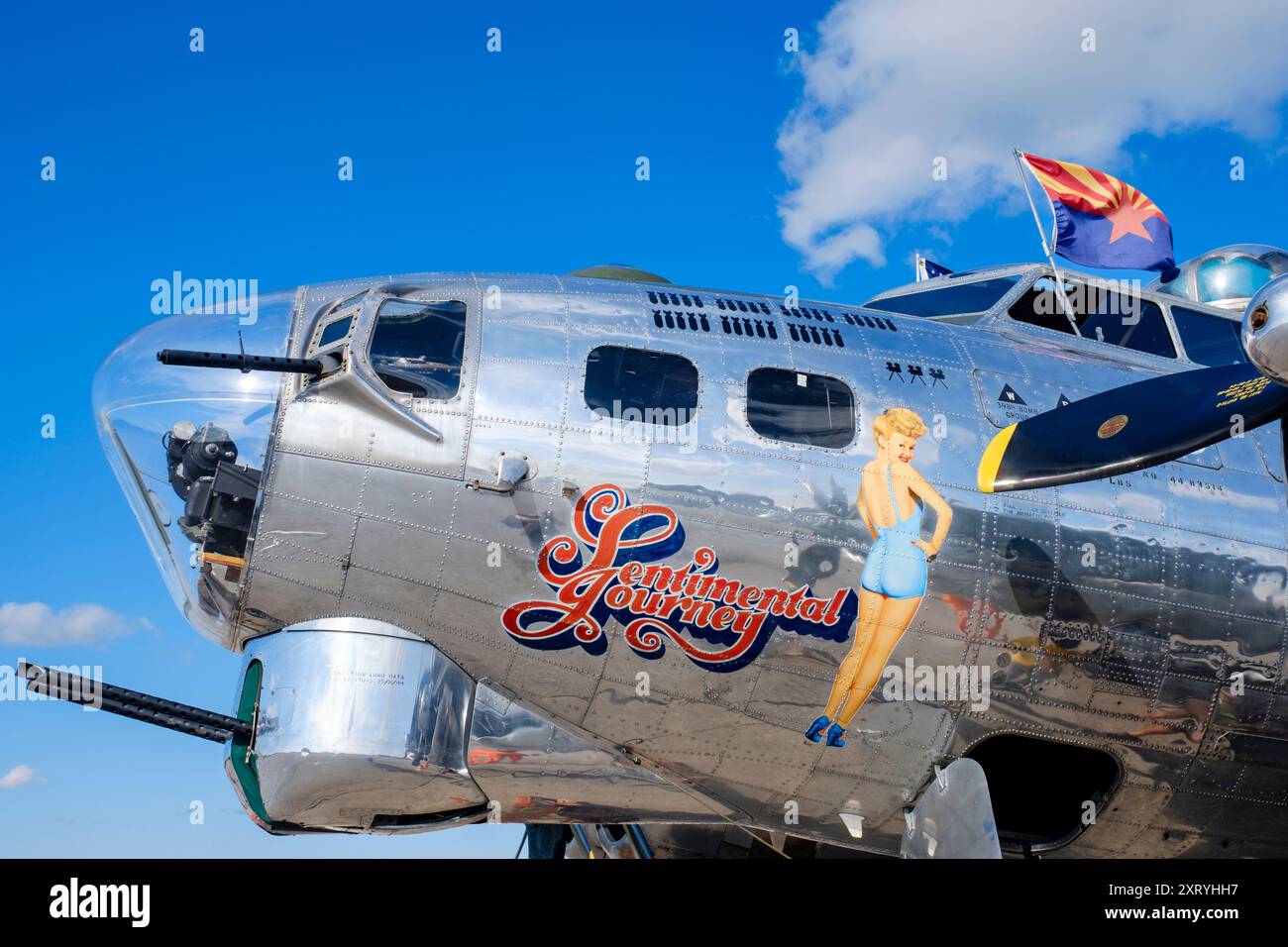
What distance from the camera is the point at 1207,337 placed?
13219 mm

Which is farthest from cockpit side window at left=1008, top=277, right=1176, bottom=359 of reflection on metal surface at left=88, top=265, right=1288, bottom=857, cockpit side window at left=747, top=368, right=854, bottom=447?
cockpit side window at left=747, top=368, right=854, bottom=447

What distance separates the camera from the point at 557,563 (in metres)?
A: 9.45

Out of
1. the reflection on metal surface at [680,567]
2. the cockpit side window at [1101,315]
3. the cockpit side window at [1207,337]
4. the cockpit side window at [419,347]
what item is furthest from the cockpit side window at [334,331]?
the cockpit side window at [1207,337]

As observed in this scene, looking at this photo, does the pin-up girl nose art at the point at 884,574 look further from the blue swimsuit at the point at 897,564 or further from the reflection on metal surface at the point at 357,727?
the reflection on metal surface at the point at 357,727

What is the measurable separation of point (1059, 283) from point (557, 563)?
6427 mm

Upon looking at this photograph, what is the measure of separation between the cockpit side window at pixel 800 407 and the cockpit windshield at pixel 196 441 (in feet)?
12.5

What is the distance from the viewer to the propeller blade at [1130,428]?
30.9 feet

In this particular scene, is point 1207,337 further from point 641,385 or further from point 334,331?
point 334,331

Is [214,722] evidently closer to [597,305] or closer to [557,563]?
[557,563]

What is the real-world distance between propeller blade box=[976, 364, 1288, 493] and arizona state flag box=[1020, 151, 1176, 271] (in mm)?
4920

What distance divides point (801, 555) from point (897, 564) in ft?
2.64

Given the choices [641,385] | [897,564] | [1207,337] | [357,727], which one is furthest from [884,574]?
[1207,337]
